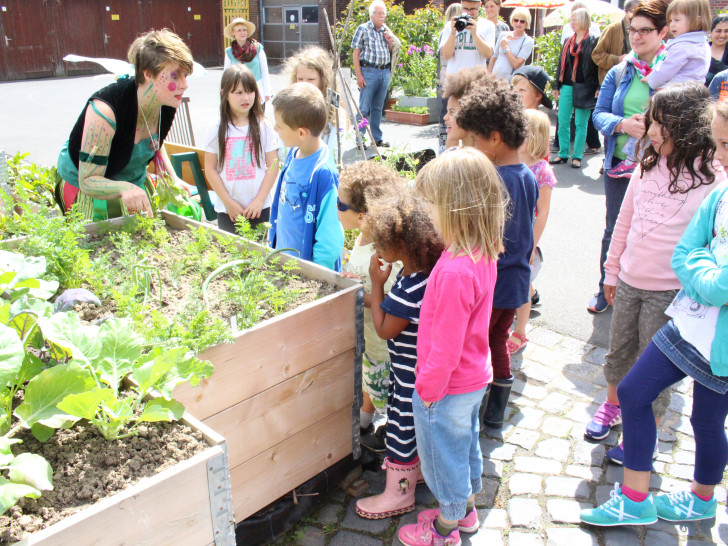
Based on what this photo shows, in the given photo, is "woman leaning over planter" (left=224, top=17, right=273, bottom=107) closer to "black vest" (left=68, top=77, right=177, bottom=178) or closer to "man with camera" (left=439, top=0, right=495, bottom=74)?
"man with camera" (left=439, top=0, right=495, bottom=74)

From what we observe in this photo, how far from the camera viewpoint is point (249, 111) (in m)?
3.84

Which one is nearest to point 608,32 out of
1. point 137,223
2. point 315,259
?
point 315,259

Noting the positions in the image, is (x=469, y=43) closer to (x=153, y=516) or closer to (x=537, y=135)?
(x=537, y=135)

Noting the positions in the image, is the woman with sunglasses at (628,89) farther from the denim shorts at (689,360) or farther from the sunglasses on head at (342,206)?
the sunglasses on head at (342,206)

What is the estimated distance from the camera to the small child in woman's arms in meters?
3.79

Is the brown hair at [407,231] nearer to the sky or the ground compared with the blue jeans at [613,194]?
nearer to the sky

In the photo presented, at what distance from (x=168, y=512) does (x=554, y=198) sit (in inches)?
256

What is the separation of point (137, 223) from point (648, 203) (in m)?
2.48

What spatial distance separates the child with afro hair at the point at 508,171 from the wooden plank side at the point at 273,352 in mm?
869

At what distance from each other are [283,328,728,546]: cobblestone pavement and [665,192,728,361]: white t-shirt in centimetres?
92

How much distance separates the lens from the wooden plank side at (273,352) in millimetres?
1939

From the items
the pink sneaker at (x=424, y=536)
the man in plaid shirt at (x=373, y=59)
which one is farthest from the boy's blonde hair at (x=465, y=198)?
the man in plaid shirt at (x=373, y=59)

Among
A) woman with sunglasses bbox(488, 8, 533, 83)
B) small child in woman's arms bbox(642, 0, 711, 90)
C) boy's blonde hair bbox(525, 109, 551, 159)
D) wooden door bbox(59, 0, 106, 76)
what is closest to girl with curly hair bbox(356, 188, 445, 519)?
boy's blonde hair bbox(525, 109, 551, 159)

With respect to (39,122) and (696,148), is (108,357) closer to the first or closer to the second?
(696,148)
